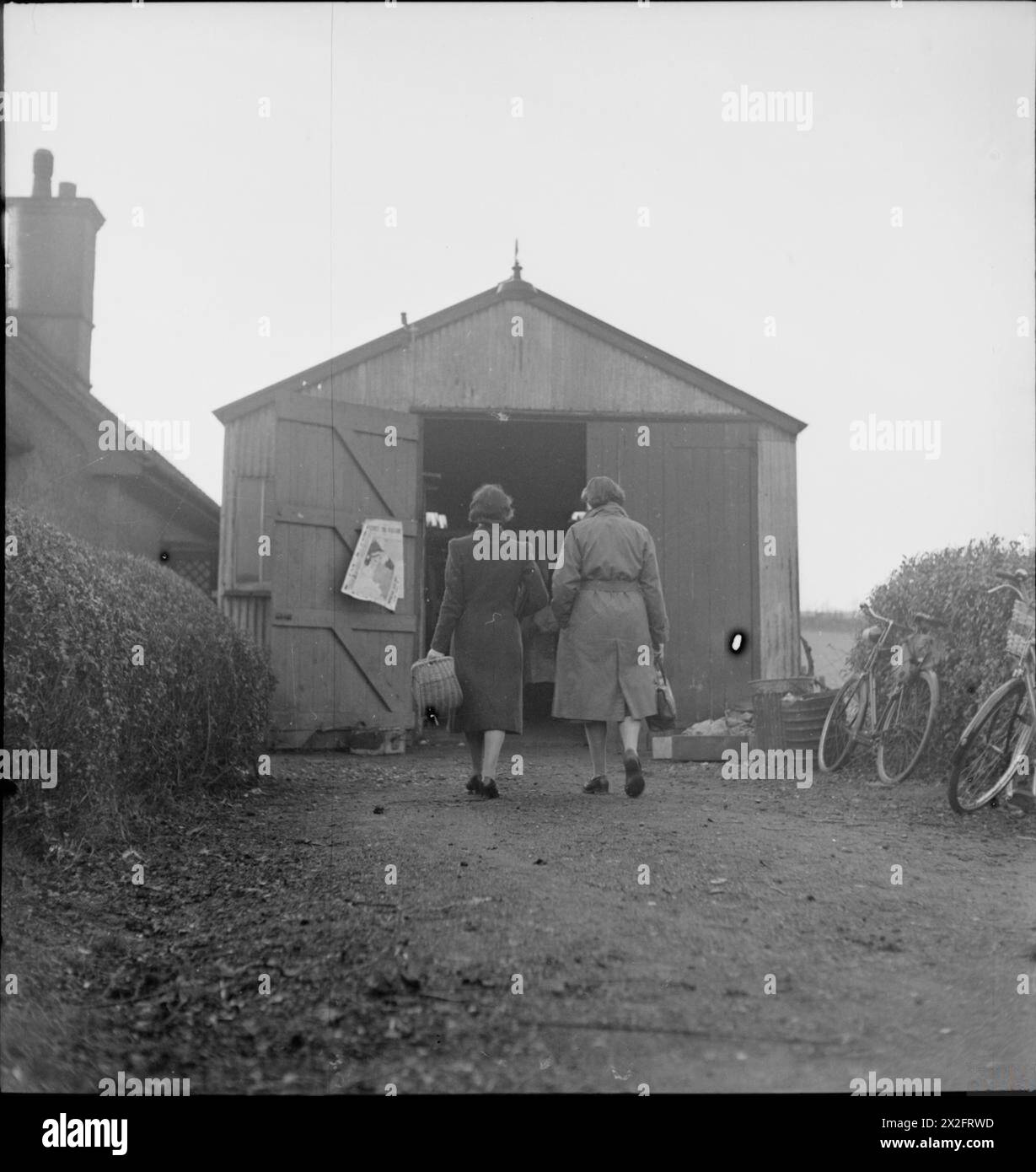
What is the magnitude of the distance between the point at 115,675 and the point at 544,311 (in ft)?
28.2

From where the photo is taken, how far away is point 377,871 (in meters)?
4.07

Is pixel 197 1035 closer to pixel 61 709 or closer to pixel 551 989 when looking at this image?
pixel 551 989

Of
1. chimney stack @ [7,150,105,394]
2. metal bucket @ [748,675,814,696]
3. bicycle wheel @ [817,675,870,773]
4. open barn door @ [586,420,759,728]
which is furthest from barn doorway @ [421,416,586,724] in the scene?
chimney stack @ [7,150,105,394]

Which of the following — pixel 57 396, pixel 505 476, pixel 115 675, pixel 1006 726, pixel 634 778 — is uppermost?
pixel 505 476

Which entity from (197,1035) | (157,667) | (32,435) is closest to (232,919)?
(197,1035)

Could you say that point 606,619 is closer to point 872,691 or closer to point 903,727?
point 903,727

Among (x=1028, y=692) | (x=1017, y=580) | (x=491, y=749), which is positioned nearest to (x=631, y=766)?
(x=491, y=749)

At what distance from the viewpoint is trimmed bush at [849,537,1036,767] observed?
673 centimetres

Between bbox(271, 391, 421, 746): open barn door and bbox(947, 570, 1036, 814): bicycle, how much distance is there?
5726 mm

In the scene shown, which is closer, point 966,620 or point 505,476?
point 966,620

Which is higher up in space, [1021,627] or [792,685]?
[1021,627]

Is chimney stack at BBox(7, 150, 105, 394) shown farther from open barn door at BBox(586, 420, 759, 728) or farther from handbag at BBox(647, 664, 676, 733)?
handbag at BBox(647, 664, 676, 733)

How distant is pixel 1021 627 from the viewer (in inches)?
219

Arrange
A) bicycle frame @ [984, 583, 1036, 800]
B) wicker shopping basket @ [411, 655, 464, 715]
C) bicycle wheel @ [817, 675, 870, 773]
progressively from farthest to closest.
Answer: bicycle wheel @ [817, 675, 870, 773] → wicker shopping basket @ [411, 655, 464, 715] → bicycle frame @ [984, 583, 1036, 800]
